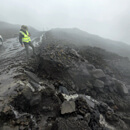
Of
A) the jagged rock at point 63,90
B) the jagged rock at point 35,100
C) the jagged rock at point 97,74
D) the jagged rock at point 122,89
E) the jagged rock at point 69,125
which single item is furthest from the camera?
the jagged rock at point 97,74

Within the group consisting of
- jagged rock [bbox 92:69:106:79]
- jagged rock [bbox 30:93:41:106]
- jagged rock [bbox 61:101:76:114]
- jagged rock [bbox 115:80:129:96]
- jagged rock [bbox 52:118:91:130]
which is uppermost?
jagged rock [bbox 30:93:41:106]

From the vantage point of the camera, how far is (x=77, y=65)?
7496 mm

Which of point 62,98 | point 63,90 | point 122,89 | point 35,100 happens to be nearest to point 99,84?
point 122,89

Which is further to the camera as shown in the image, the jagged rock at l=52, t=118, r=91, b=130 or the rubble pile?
the rubble pile

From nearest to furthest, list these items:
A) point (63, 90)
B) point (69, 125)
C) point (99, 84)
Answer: point (69, 125)
point (63, 90)
point (99, 84)

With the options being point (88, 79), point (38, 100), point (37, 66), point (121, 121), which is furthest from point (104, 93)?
point (37, 66)

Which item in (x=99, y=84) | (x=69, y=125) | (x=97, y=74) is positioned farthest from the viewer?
(x=97, y=74)

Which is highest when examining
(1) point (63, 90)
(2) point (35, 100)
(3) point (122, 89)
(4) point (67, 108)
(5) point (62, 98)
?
(2) point (35, 100)

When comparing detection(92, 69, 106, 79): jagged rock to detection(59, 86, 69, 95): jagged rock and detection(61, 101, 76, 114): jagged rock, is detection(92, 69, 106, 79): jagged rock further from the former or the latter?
detection(61, 101, 76, 114): jagged rock

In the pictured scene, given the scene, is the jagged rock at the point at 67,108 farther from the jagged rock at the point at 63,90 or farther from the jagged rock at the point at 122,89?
the jagged rock at the point at 122,89

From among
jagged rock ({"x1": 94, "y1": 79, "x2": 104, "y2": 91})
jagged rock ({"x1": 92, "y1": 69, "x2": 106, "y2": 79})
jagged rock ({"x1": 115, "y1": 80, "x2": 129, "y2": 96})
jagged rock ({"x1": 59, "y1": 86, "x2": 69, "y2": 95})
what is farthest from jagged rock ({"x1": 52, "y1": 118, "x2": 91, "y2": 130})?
jagged rock ({"x1": 115, "y1": 80, "x2": 129, "y2": 96})

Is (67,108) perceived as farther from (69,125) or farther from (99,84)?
(99,84)

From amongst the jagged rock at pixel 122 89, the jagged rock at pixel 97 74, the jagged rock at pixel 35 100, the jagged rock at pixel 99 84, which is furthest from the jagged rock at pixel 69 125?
the jagged rock at pixel 122 89

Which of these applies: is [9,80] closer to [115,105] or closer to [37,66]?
[37,66]
